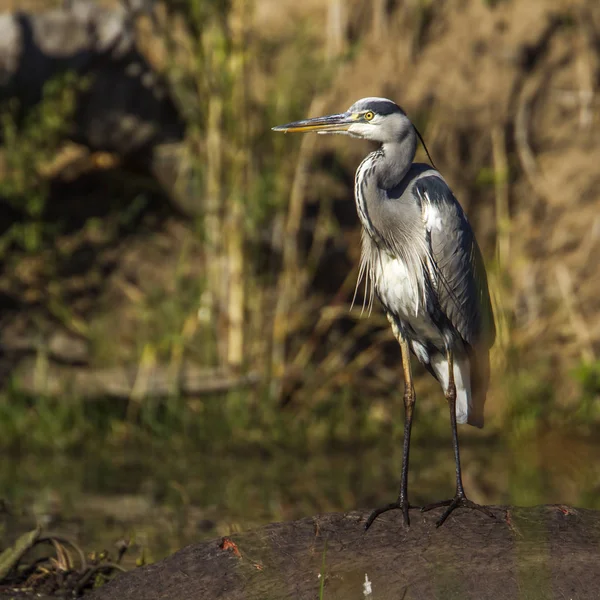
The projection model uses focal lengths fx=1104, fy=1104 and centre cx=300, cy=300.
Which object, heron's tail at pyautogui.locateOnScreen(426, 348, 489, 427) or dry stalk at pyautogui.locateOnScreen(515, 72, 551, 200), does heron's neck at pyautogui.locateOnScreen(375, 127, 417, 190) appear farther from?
dry stalk at pyautogui.locateOnScreen(515, 72, 551, 200)

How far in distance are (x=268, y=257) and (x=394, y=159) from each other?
157 inches

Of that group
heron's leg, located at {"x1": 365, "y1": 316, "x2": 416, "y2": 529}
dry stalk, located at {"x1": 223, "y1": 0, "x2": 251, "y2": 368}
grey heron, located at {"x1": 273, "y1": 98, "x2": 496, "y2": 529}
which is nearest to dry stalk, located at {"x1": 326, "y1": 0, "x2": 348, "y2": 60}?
dry stalk, located at {"x1": 223, "y1": 0, "x2": 251, "y2": 368}

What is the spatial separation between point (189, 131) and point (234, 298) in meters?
1.27

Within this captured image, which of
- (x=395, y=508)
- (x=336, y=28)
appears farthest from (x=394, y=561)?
(x=336, y=28)

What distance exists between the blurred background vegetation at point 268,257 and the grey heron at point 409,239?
205cm

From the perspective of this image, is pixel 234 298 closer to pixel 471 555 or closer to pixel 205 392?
pixel 205 392

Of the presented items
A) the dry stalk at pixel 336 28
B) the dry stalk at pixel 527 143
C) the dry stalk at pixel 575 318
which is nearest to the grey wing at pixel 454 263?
the dry stalk at pixel 575 318

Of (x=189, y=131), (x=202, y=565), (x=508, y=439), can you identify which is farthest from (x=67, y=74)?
(x=202, y=565)

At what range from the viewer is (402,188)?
4199 millimetres

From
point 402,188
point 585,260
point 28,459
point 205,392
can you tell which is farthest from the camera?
point 585,260

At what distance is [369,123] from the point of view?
4090 millimetres

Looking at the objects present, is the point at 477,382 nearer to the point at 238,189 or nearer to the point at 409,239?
the point at 409,239

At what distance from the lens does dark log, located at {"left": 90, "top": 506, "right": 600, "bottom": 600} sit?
321 cm

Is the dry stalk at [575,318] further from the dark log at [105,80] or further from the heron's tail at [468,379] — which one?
the heron's tail at [468,379]
